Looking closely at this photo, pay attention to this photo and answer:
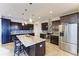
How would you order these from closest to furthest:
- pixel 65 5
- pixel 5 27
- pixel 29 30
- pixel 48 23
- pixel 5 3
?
pixel 5 3 → pixel 65 5 → pixel 5 27 → pixel 29 30 → pixel 48 23

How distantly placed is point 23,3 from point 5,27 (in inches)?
29.9

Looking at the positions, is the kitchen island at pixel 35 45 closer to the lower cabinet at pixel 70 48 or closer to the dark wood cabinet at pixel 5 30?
the dark wood cabinet at pixel 5 30

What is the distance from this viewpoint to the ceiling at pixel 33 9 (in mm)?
2240

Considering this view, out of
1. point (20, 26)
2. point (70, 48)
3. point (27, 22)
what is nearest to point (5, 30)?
point (20, 26)

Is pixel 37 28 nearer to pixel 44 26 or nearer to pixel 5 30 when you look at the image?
pixel 44 26

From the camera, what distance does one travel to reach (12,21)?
248 cm

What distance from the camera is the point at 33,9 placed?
2479 mm

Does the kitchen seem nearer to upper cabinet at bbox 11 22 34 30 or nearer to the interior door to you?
upper cabinet at bbox 11 22 34 30

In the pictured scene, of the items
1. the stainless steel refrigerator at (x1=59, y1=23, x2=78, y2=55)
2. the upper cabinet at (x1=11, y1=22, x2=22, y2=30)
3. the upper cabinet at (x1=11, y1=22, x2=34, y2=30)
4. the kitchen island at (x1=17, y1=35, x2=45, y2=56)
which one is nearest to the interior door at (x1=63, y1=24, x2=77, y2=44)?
the stainless steel refrigerator at (x1=59, y1=23, x2=78, y2=55)

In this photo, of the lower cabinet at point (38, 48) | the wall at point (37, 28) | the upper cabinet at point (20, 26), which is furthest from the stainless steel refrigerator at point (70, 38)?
the upper cabinet at point (20, 26)

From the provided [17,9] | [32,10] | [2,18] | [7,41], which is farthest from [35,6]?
[7,41]

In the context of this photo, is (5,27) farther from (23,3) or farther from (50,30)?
(50,30)

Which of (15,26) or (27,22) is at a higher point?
(27,22)

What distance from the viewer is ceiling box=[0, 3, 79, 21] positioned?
2240 millimetres
